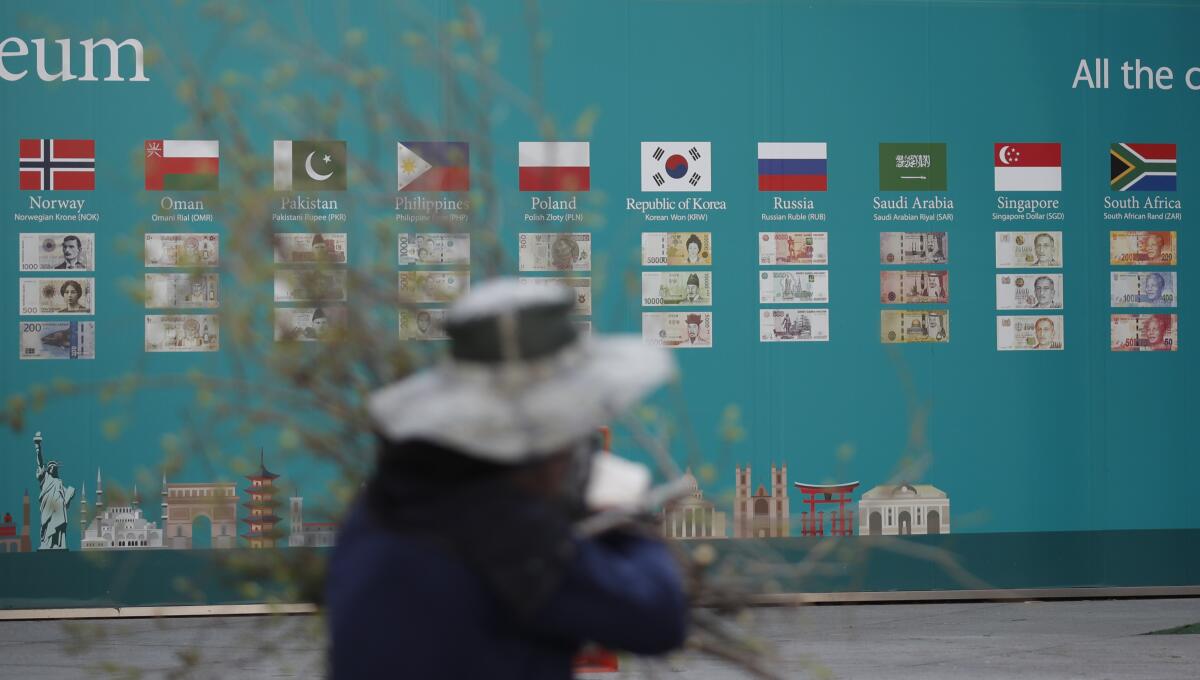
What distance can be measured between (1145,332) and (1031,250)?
2.92ft

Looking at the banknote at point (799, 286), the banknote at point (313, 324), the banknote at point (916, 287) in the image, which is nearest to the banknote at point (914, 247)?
the banknote at point (916, 287)

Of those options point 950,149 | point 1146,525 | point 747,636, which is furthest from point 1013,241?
point 747,636

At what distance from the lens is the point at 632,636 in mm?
1718

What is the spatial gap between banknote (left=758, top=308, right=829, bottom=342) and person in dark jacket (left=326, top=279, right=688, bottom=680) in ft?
22.1

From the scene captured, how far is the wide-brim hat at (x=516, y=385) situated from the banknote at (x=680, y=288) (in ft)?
21.6

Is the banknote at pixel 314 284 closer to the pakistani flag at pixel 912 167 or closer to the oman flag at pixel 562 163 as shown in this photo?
the oman flag at pixel 562 163

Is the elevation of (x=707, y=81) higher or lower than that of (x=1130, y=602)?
higher

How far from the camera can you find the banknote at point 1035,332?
861 cm

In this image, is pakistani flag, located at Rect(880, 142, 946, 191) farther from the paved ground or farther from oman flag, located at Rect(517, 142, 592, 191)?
the paved ground

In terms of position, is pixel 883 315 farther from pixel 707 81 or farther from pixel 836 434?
pixel 707 81

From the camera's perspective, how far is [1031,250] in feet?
28.3

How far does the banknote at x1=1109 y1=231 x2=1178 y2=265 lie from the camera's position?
8680 mm

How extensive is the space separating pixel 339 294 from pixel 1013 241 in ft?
22.1

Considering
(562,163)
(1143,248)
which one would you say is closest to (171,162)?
(562,163)
